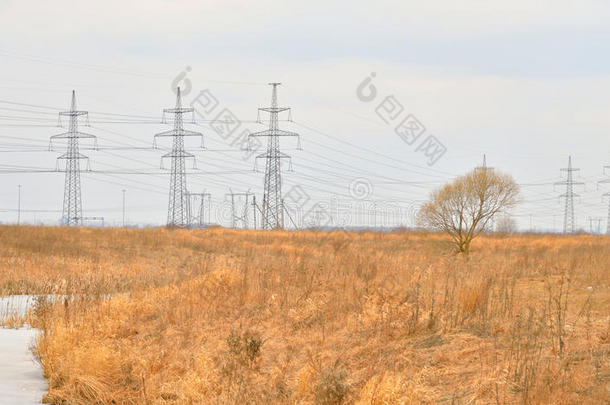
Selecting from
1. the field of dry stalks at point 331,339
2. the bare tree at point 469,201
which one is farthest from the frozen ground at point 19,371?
the bare tree at point 469,201

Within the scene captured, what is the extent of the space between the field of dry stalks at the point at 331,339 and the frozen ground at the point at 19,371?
286mm

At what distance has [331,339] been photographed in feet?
33.6

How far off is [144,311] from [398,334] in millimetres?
6441

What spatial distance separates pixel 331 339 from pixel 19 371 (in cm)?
578

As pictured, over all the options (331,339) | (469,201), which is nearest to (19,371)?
(331,339)

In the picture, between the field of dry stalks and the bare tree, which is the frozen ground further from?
the bare tree

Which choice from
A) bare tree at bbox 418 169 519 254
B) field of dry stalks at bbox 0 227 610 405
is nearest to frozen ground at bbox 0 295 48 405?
field of dry stalks at bbox 0 227 610 405

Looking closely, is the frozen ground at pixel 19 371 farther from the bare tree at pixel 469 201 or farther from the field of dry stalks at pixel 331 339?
the bare tree at pixel 469 201

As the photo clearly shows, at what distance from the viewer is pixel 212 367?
988 centimetres

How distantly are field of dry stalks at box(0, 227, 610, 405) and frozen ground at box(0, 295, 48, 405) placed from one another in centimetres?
29

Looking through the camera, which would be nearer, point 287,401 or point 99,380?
point 287,401

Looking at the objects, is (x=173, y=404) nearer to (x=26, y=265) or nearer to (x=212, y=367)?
(x=212, y=367)

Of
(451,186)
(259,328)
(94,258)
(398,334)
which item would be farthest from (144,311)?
(451,186)

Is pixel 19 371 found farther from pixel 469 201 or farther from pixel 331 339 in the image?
pixel 469 201
